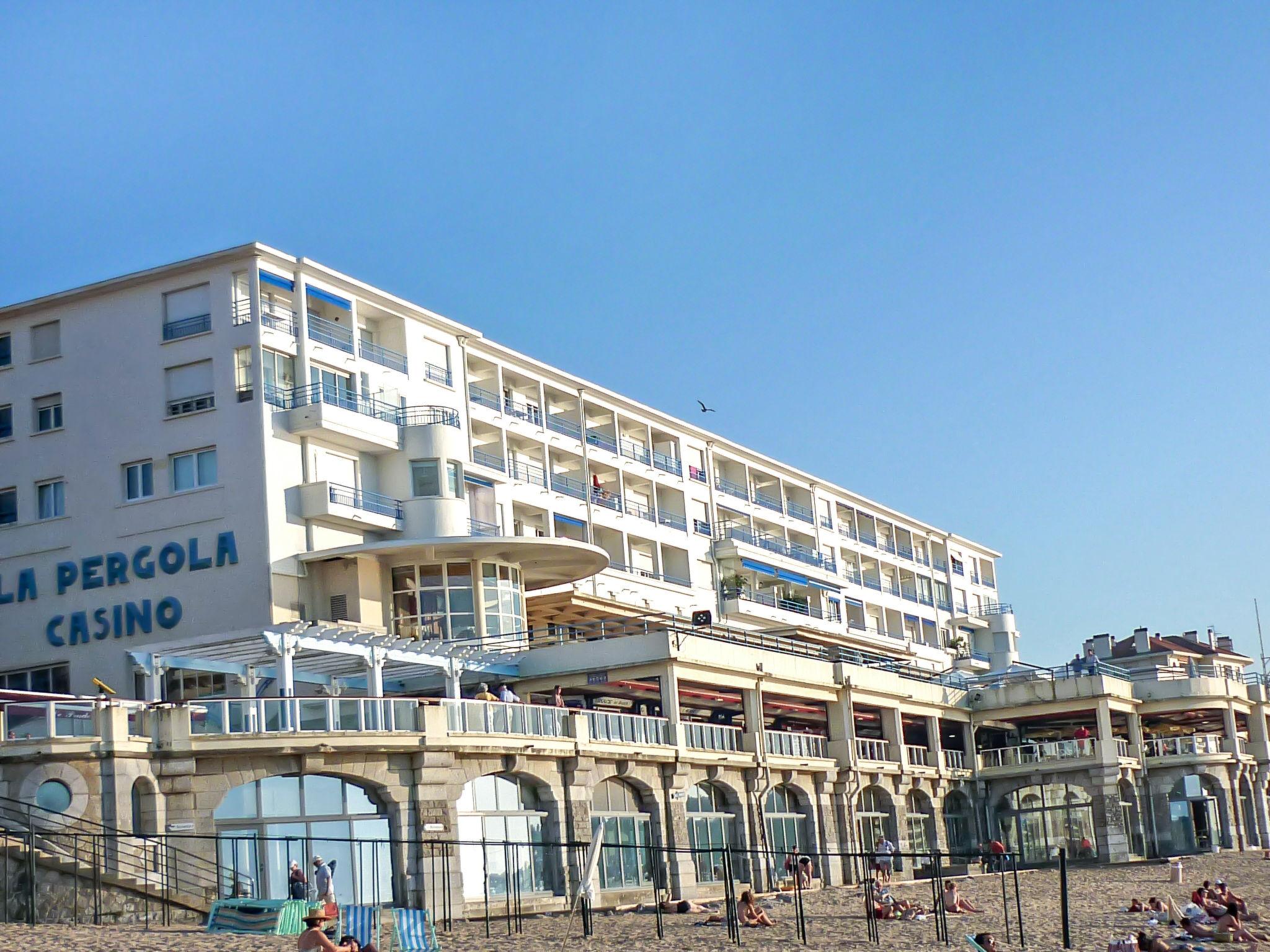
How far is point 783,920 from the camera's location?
3397cm

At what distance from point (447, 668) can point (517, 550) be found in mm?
6308

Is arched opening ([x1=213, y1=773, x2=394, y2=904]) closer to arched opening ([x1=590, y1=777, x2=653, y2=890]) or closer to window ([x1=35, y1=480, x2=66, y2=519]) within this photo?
arched opening ([x1=590, y1=777, x2=653, y2=890])

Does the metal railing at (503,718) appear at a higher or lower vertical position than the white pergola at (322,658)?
lower

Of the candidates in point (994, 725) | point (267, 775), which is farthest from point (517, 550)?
point (994, 725)

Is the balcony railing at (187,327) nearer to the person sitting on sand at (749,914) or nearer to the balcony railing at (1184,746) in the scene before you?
the person sitting on sand at (749,914)

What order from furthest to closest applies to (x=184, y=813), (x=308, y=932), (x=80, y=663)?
(x=80, y=663)
(x=184, y=813)
(x=308, y=932)

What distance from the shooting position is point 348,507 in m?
47.5

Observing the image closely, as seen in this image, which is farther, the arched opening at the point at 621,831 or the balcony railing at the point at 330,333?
the balcony railing at the point at 330,333

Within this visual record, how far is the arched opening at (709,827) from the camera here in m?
43.8

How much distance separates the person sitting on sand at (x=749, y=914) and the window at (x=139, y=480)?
22993 mm

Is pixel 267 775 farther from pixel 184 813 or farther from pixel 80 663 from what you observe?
pixel 80 663

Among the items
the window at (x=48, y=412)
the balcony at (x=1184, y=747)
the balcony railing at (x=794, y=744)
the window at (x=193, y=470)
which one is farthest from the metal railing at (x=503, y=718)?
the balcony at (x=1184, y=747)

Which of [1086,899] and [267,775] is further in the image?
[1086,899]

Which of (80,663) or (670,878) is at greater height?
(80,663)
